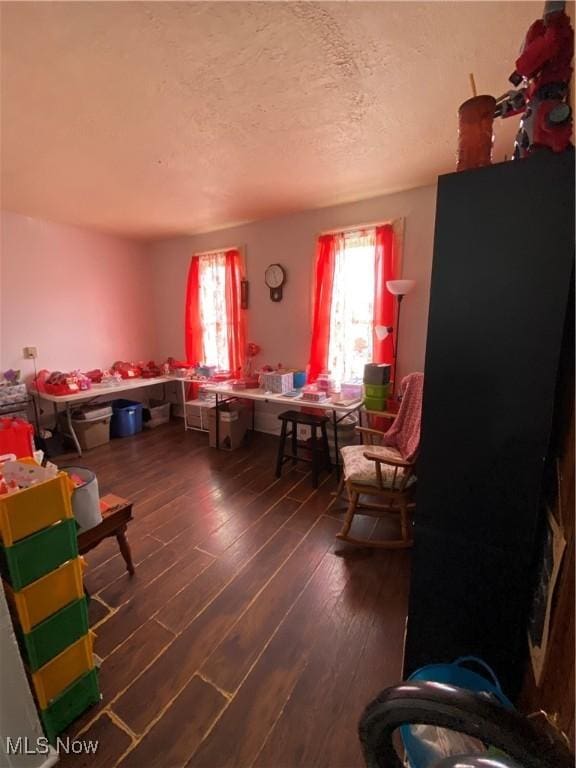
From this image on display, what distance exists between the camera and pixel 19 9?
1.15m

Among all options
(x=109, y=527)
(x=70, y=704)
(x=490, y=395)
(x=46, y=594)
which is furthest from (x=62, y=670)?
(x=490, y=395)

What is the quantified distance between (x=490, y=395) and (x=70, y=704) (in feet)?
5.88

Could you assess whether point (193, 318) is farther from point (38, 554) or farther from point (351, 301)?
point (38, 554)

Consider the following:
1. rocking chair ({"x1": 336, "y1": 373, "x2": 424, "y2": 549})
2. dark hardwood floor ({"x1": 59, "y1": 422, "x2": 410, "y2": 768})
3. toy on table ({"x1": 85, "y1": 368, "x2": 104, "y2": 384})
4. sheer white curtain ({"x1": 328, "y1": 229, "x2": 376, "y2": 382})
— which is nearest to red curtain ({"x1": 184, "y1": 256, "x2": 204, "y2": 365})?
toy on table ({"x1": 85, "y1": 368, "x2": 104, "y2": 384})

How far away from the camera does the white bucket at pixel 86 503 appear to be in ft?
4.74

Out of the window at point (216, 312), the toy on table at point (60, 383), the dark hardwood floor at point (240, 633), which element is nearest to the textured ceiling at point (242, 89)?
the window at point (216, 312)

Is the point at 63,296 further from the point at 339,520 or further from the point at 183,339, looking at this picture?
the point at 339,520

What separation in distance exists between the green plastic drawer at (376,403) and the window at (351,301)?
1.67 feet

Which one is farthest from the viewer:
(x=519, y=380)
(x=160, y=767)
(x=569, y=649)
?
(x=160, y=767)

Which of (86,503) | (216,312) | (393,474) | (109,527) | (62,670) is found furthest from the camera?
(216,312)

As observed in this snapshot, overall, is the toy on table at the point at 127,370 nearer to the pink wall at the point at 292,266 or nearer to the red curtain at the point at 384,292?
the pink wall at the point at 292,266

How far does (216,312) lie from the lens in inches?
167

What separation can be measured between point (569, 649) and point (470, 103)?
150 centimetres

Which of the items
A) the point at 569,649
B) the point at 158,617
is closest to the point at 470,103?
the point at 569,649
